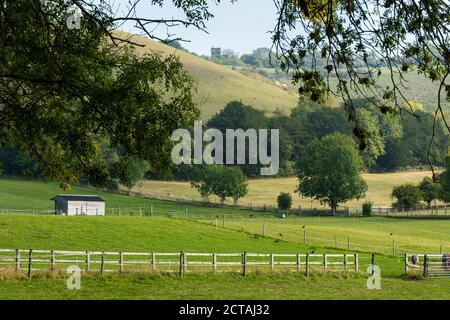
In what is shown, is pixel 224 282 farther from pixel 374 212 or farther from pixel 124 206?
pixel 374 212

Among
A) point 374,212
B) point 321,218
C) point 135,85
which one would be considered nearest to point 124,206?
point 321,218

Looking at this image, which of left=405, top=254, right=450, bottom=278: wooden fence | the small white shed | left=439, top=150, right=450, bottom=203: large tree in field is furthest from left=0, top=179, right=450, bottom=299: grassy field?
left=439, top=150, right=450, bottom=203: large tree in field

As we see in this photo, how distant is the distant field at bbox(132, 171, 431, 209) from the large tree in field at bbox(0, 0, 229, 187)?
300ft

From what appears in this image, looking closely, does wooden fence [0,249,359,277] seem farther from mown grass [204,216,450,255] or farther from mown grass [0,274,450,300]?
mown grass [204,216,450,255]

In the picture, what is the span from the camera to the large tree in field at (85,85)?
Result: 19.6 m

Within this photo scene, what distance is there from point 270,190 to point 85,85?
105 m

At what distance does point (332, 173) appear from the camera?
390 ft

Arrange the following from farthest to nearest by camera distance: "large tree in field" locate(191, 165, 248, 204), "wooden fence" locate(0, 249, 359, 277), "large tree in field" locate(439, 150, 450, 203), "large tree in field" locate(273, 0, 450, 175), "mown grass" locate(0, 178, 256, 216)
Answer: "large tree in field" locate(191, 165, 248, 204) < "large tree in field" locate(439, 150, 450, 203) < "mown grass" locate(0, 178, 256, 216) < "wooden fence" locate(0, 249, 359, 277) < "large tree in field" locate(273, 0, 450, 175)

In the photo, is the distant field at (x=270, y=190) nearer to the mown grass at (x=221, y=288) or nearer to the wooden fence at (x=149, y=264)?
the wooden fence at (x=149, y=264)

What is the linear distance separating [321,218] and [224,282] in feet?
212

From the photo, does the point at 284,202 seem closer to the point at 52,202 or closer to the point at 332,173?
the point at 332,173

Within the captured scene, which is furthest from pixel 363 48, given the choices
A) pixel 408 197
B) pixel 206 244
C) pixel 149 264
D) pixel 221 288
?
pixel 408 197

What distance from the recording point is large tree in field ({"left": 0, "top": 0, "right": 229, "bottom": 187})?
64.2 feet

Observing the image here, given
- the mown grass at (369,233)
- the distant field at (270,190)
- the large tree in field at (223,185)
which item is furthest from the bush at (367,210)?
the large tree in field at (223,185)
